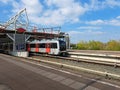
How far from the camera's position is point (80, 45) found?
69812mm

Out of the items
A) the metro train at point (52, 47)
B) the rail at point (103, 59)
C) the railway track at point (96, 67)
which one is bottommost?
the railway track at point (96, 67)

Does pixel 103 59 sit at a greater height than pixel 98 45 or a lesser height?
lesser

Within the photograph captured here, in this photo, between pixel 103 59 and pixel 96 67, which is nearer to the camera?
pixel 96 67

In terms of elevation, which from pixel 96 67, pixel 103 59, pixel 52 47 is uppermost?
pixel 52 47

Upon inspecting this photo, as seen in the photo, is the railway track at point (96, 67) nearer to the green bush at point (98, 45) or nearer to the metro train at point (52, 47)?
the metro train at point (52, 47)

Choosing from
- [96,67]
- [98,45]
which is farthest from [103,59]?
[98,45]

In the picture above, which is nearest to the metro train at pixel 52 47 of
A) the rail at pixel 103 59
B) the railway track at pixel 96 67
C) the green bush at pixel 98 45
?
the rail at pixel 103 59

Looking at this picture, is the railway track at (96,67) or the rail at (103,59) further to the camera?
the rail at (103,59)

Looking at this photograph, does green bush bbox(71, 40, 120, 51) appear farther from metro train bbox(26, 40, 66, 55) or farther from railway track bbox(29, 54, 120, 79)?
railway track bbox(29, 54, 120, 79)

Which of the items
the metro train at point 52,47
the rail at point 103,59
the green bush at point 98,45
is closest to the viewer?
the rail at point 103,59

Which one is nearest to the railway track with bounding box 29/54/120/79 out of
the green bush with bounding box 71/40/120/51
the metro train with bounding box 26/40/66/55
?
the metro train with bounding box 26/40/66/55

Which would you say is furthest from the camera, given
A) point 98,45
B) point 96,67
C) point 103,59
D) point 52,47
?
point 98,45

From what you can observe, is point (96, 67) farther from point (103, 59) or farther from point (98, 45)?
point (98, 45)

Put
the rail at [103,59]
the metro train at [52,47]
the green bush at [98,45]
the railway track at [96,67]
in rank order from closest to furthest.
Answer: the railway track at [96,67], the rail at [103,59], the metro train at [52,47], the green bush at [98,45]
